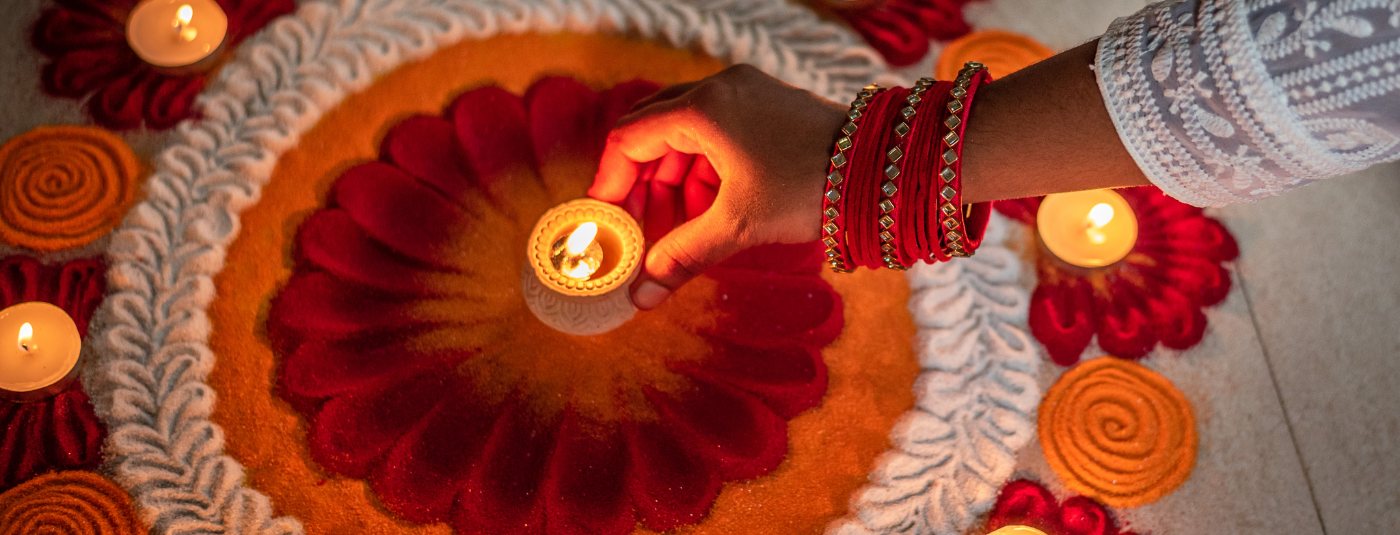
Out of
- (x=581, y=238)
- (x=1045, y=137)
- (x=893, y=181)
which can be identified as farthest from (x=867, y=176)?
(x=581, y=238)

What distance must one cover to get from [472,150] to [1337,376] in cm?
94

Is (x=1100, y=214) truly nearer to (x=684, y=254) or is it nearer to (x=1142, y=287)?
(x=1142, y=287)

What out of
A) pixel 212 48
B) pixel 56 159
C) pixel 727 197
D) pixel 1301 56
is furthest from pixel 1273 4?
pixel 56 159

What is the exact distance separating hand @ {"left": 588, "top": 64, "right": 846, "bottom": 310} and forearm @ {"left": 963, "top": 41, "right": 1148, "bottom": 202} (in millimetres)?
119

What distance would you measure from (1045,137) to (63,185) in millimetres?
896

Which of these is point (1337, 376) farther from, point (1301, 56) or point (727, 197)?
point (727, 197)

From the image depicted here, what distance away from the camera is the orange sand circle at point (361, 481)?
730mm

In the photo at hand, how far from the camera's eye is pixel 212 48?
2.83ft

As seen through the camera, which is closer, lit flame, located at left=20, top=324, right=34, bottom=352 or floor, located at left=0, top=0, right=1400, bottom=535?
lit flame, located at left=20, top=324, right=34, bottom=352

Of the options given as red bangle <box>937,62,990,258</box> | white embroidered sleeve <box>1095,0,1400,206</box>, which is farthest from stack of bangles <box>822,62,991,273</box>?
white embroidered sleeve <box>1095,0,1400,206</box>

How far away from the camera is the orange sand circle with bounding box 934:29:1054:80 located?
3.22 feet

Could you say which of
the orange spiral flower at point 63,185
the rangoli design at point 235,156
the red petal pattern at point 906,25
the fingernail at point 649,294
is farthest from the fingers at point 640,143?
the orange spiral flower at point 63,185

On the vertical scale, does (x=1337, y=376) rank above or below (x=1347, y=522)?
above

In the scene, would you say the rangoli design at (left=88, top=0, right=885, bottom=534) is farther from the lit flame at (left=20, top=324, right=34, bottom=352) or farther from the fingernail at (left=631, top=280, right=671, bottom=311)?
the fingernail at (left=631, top=280, right=671, bottom=311)
